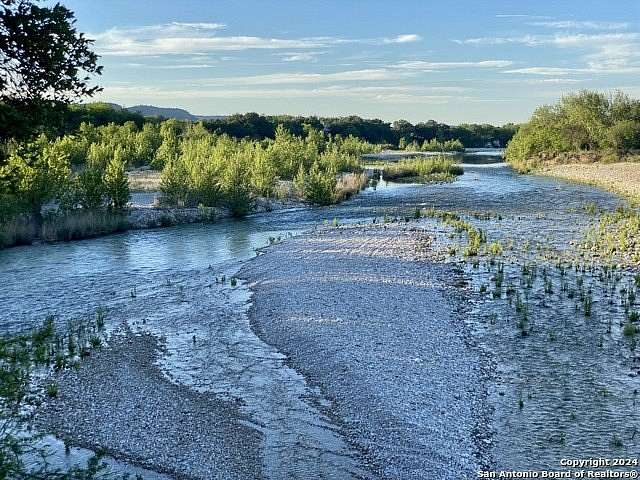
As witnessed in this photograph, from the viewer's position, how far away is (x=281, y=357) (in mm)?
15680

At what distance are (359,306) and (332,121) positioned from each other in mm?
157784

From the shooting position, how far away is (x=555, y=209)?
4525 cm

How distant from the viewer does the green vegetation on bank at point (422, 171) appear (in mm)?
78375

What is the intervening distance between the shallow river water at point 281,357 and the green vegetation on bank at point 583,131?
58209 millimetres

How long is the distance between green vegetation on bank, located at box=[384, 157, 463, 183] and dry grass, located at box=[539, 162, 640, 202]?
43.3ft

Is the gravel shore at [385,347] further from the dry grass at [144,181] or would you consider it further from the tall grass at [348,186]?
the dry grass at [144,181]

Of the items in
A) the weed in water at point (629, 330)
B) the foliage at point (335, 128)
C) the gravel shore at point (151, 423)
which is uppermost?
the foliage at point (335, 128)

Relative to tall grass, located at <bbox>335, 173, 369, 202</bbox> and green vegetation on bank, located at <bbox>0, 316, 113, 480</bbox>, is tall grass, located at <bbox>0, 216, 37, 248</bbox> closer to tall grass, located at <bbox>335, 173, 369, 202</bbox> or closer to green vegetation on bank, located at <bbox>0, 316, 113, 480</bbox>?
green vegetation on bank, located at <bbox>0, 316, 113, 480</bbox>

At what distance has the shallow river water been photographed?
1127cm

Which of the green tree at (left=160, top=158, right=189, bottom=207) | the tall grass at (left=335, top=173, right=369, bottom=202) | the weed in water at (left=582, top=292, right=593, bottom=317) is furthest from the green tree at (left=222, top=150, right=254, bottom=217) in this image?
the weed in water at (left=582, top=292, right=593, bottom=317)

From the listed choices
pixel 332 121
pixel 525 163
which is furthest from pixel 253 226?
pixel 332 121

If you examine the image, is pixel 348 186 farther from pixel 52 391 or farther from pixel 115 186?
pixel 52 391

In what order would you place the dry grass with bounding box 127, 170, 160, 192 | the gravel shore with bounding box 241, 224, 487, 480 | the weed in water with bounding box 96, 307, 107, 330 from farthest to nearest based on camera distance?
the dry grass with bounding box 127, 170, 160, 192 → the weed in water with bounding box 96, 307, 107, 330 → the gravel shore with bounding box 241, 224, 487, 480

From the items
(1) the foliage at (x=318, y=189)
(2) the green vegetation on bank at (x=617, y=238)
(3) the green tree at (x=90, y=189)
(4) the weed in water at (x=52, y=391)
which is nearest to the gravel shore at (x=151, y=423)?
(4) the weed in water at (x=52, y=391)
